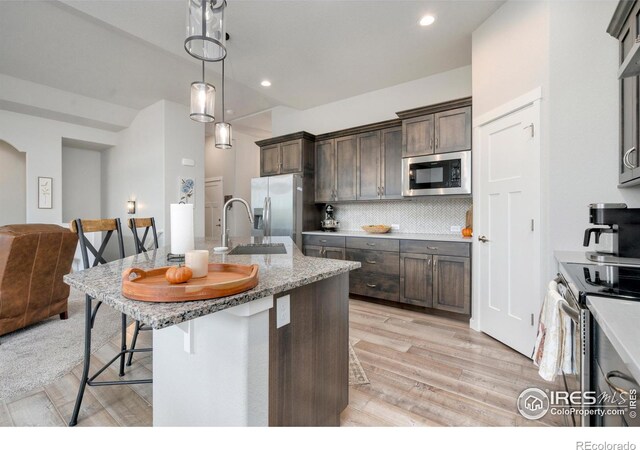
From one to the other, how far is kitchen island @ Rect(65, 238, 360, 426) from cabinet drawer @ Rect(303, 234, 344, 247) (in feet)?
8.25

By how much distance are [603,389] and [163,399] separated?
5.43 ft

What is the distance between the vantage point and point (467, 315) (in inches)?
121

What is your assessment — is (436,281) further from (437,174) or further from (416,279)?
(437,174)

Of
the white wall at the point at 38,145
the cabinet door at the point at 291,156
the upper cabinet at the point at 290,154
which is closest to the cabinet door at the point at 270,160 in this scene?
the upper cabinet at the point at 290,154

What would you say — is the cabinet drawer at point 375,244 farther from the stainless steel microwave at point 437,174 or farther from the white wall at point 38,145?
the white wall at point 38,145

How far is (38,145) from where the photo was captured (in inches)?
222

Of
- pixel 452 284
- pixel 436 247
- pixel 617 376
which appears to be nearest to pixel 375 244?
pixel 436 247

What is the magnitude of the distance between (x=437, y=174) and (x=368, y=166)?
103 centimetres

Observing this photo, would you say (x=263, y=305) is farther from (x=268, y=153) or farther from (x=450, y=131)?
(x=268, y=153)

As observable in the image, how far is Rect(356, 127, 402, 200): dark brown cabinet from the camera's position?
3906 mm

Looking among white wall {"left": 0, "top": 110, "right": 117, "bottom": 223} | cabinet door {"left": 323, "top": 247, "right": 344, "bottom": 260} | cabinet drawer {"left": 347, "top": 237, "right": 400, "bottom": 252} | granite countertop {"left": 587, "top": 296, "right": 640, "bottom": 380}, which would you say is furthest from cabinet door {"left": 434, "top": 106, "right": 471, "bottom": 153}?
white wall {"left": 0, "top": 110, "right": 117, "bottom": 223}

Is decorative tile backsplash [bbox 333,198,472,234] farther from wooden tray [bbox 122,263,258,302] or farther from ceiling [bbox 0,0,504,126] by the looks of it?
wooden tray [bbox 122,263,258,302]
